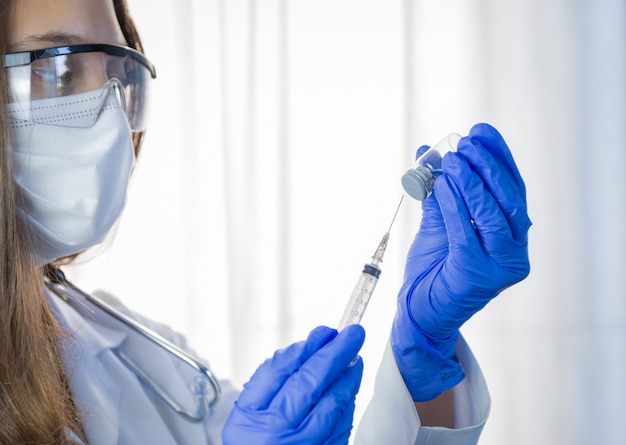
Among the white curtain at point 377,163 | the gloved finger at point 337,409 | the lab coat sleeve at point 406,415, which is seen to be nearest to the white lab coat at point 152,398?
the lab coat sleeve at point 406,415

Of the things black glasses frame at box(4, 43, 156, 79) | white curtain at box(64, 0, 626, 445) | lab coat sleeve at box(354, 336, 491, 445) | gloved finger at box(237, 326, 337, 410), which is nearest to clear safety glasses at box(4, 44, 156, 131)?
black glasses frame at box(4, 43, 156, 79)

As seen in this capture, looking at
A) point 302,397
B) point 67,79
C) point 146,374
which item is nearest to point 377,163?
point 146,374

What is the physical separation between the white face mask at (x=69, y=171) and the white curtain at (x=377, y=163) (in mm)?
970

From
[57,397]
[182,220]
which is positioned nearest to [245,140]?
[182,220]

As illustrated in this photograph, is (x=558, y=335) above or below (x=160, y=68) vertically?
below

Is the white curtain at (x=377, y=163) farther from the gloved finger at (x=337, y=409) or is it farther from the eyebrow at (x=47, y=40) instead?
the gloved finger at (x=337, y=409)

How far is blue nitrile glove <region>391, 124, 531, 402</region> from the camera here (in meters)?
0.85

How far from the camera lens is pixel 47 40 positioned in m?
0.92

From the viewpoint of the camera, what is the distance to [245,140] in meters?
2.04

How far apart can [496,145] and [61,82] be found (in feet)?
2.14

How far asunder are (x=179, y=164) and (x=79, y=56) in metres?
1.17

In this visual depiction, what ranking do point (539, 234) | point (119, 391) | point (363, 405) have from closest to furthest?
1. point (119, 391)
2. point (539, 234)
3. point (363, 405)

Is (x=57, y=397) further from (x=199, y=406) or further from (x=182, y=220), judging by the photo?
(x=182, y=220)

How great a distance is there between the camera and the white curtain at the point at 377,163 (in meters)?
1.91
